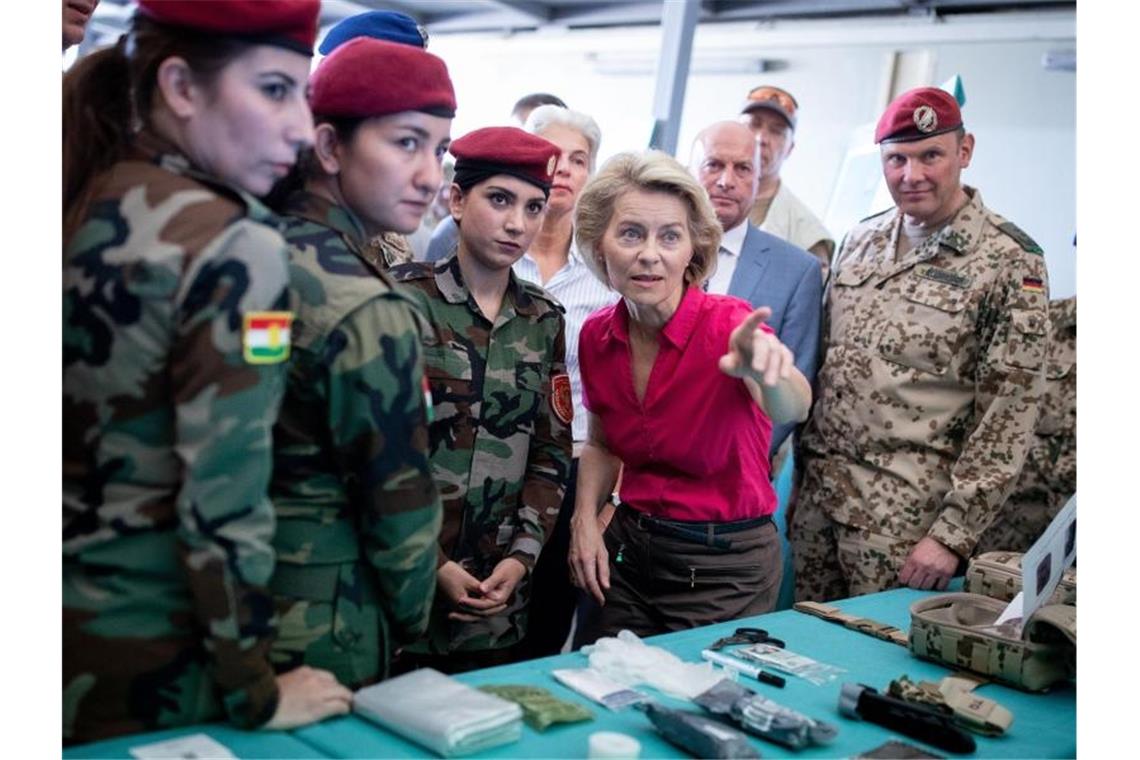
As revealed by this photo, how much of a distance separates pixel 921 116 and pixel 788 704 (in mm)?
1820

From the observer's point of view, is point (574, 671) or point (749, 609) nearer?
point (574, 671)

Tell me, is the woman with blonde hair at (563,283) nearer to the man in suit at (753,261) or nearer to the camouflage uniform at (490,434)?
the camouflage uniform at (490,434)

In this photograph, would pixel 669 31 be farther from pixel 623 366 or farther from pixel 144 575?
pixel 144 575

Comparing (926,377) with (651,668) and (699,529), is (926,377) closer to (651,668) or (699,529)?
(699,529)

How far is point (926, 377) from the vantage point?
3.10 meters

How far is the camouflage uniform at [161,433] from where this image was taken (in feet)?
4.66

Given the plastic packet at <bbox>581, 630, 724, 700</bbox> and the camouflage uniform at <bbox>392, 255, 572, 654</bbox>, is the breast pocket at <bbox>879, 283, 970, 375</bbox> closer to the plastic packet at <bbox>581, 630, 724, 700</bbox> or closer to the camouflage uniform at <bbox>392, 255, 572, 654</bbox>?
the camouflage uniform at <bbox>392, 255, 572, 654</bbox>

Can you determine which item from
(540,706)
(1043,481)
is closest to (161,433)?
(540,706)

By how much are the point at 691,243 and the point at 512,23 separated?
772cm

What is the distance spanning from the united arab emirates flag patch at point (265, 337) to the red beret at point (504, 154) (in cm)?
96

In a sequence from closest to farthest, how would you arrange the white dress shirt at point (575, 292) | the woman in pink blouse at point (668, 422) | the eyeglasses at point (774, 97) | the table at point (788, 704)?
the table at point (788, 704) → the woman in pink blouse at point (668, 422) → the white dress shirt at point (575, 292) → the eyeglasses at point (774, 97)

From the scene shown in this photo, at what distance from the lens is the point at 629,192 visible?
2477 millimetres

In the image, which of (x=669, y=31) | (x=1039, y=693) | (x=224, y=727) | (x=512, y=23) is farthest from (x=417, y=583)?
(x=512, y=23)

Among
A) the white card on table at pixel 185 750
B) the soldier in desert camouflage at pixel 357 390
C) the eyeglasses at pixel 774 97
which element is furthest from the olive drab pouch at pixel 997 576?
the eyeglasses at pixel 774 97
